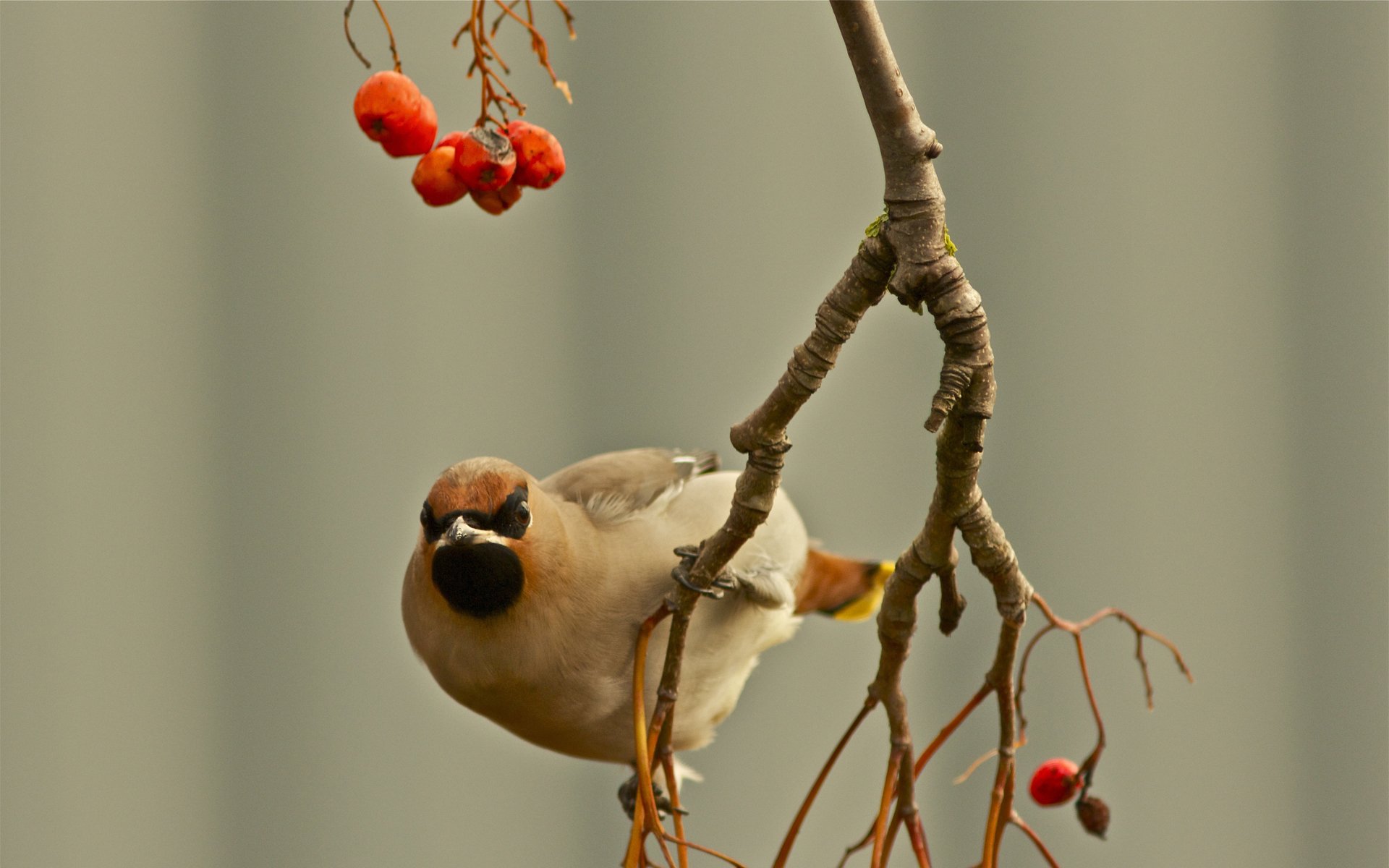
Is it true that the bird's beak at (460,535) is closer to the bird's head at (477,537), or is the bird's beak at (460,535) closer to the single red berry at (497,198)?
the bird's head at (477,537)

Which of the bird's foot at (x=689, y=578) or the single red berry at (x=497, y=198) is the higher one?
the single red berry at (x=497, y=198)

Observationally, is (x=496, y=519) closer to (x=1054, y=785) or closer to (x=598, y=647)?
(x=598, y=647)

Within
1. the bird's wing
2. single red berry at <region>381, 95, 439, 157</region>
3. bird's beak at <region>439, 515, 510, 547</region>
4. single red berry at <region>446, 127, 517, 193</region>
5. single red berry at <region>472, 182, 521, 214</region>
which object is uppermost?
single red berry at <region>381, 95, 439, 157</region>

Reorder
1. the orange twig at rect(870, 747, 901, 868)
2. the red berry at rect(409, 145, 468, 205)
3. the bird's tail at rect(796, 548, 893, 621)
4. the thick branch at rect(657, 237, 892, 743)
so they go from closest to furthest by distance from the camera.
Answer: the thick branch at rect(657, 237, 892, 743), the orange twig at rect(870, 747, 901, 868), the red berry at rect(409, 145, 468, 205), the bird's tail at rect(796, 548, 893, 621)

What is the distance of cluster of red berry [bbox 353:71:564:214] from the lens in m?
1.19

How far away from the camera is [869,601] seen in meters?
1.89

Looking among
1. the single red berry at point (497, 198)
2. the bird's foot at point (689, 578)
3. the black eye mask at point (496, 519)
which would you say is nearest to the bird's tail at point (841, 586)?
the bird's foot at point (689, 578)

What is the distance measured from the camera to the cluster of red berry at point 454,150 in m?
1.19

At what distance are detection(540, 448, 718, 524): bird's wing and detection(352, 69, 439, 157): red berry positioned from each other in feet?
1.73

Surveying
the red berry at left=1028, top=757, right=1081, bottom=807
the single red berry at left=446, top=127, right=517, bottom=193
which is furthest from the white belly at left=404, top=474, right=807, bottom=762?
the single red berry at left=446, top=127, right=517, bottom=193

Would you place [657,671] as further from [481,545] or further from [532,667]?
[481,545]

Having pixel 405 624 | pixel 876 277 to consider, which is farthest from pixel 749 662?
pixel 876 277

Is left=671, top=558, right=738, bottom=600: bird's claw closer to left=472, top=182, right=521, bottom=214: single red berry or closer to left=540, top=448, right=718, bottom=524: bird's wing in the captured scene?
left=540, top=448, right=718, bottom=524: bird's wing

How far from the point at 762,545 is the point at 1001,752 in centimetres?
51
